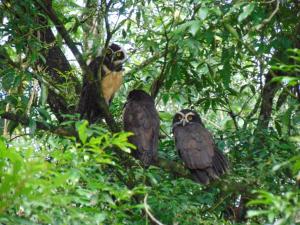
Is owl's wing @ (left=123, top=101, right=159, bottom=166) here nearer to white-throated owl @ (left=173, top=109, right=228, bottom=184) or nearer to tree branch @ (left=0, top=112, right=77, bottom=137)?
white-throated owl @ (left=173, top=109, right=228, bottom=184)

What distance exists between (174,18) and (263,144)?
1.50 m

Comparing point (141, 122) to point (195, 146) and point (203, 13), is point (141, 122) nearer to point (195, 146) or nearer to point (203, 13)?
point (195, 146)

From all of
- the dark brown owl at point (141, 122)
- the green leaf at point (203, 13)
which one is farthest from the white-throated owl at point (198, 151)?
the green leaf at point (203, 13)

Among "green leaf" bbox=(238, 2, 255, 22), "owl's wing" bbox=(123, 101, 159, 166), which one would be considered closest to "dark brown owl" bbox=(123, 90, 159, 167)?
"owl's wing" bbox=(123, 101, 159, 166)

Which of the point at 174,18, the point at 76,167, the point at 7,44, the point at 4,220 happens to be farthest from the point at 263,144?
the point at 4,220

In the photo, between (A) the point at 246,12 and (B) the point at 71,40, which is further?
(B) the point at 71,40

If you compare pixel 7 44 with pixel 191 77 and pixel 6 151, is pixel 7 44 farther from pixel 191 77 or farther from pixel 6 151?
pixel 6 151

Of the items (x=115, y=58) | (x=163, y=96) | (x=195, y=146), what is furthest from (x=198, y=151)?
(x=115, y=58)

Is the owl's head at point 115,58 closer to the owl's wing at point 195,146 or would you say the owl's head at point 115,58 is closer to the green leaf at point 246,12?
the owl's wing at point 195,146

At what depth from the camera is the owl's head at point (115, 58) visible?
7209 millimetres

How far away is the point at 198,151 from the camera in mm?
6398

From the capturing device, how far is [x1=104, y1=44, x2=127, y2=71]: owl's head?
284 inches

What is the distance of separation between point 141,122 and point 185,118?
0.50m

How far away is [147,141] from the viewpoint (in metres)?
6.37
